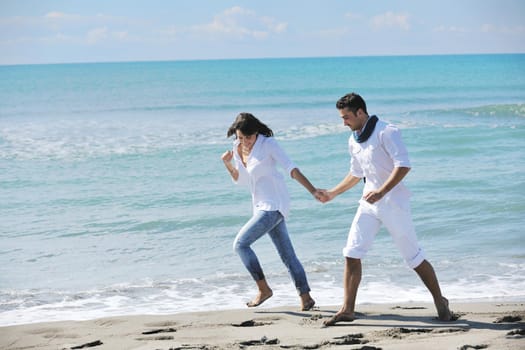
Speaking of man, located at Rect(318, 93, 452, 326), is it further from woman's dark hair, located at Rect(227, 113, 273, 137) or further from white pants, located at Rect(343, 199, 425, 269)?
woman's dark hair, located at Rect(227, 113, 273, 137)

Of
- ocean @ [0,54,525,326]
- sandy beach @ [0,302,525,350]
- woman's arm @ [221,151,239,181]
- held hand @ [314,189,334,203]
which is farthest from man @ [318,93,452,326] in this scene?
ocean @ [0,54,525,326]

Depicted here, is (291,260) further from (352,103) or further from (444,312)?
(352,103)

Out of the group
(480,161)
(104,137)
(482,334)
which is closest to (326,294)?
(482,334)

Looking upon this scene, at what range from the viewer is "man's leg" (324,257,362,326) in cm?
624

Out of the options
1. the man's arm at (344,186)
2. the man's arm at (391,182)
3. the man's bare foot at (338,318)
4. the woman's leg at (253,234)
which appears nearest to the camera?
the man's arm at (391,182)

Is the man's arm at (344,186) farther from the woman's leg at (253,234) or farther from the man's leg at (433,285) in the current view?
the man's leg at (433,285)

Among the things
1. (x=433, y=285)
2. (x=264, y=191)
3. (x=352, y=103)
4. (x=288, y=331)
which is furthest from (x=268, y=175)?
(x=433, y=285)

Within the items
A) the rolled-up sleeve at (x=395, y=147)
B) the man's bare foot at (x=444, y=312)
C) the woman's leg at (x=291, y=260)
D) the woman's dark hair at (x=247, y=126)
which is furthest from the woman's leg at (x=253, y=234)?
the man's bare foot at (x=444, y=312)

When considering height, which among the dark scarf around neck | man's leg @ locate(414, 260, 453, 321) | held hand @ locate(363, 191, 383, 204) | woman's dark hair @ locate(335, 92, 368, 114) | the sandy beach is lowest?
the sandy beach

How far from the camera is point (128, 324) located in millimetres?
6547

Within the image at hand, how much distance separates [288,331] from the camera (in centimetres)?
605

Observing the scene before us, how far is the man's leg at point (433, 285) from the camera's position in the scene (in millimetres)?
6215

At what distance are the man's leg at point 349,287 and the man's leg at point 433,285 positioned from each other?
0.44m

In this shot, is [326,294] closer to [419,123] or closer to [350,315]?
[350,315]
